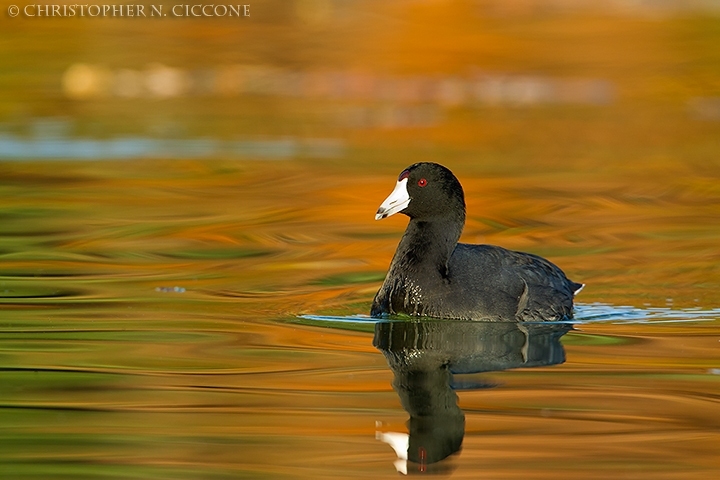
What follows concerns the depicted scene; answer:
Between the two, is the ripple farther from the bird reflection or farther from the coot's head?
the coot's head

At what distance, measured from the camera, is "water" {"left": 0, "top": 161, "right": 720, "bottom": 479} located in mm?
5230

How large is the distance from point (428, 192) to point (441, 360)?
62.8 inches

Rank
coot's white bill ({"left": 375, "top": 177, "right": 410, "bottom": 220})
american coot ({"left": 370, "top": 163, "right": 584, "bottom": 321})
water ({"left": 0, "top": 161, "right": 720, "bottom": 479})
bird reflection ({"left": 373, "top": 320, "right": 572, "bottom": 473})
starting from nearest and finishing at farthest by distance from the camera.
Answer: water ({"left": 0, "top": 161, "right": 720, "bottom": 479}), bird reflection ({"left": 373, "top": 320, "right": 572, "bottom": 473}), american coot ({"left": 370, "top": 163, "right": 584, "bottom": 321}), coot's white bill ({"left": 375, "top": 177, "right": 410, "bottom": 220})

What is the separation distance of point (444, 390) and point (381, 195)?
604 centimetres

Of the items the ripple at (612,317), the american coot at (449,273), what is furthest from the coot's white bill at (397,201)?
the ripple at (612,317)

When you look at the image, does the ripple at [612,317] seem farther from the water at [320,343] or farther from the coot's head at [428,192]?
the coot's head at [428,192]

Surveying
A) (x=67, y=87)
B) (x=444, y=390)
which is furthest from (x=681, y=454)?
(x=67, y=87)

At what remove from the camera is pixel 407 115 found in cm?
1745

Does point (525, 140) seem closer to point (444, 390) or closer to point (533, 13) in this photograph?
point (444, 390)

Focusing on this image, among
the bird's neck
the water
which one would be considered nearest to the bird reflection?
the water

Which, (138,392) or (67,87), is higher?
(67,87)

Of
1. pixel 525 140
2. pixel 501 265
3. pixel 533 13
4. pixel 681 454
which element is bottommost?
pixel 681 454

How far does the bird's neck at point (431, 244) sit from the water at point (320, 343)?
0.42 m

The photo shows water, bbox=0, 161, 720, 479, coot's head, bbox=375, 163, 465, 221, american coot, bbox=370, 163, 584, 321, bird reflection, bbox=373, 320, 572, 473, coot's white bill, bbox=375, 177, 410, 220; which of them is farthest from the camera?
coot's head, bbox=375, 163, 465, 221
